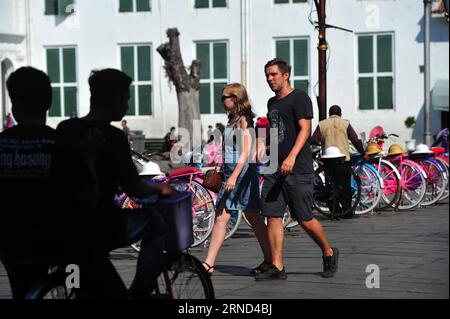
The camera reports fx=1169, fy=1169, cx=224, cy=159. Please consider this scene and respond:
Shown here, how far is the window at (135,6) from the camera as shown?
4178 cm

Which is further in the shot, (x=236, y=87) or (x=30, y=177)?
(x=236, y=87)

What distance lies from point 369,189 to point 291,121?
7.15m

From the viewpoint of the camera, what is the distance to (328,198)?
15.6 meters

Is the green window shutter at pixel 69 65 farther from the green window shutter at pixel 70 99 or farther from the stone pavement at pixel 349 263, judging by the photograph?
the stone pavement at pixel 349 263

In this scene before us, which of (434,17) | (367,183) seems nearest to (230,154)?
(367,183)

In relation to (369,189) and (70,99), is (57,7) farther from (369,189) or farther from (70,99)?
(369,189)

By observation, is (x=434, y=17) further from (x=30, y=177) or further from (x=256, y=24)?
(x=30, y=177)

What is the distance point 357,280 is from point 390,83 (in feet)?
101

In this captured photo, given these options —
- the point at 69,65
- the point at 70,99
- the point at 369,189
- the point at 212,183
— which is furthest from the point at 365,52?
the point at 212,183

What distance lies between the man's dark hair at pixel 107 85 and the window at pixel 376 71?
33.9 metres

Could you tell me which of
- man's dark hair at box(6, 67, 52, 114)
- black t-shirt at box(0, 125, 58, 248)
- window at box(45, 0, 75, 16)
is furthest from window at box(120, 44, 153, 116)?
black t-shirt at box(0, 125, 58, 248)

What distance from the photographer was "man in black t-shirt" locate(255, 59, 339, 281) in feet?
30.7
